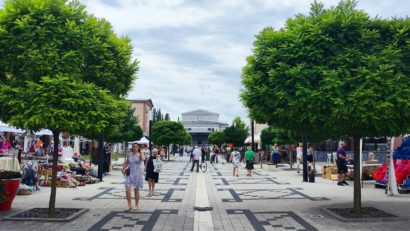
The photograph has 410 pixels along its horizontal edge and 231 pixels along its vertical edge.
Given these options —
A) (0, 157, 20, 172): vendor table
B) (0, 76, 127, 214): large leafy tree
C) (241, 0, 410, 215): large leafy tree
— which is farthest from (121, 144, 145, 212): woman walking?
(0, 157, 20, 172): vendor table

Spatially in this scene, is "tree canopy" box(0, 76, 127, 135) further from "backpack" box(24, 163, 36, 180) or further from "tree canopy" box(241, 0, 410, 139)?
"backpack" box(24, 163, 36, 180)

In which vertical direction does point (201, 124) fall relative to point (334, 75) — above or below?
above

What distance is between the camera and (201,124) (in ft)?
446

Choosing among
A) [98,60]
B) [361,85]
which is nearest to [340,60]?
[361,85]

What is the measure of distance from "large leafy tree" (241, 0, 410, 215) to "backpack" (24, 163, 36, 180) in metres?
8.56

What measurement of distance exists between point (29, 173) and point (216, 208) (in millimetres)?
7317

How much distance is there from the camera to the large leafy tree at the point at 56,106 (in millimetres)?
8578

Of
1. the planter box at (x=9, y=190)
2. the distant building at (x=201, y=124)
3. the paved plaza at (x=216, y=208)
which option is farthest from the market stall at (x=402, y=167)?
the distant building at (x=201, y=124)

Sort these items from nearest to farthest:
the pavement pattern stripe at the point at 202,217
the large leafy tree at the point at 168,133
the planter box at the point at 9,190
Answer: the pavement pattern stripe at the point at 202,217, the planter box at the point at 9,190, the large leafy tree at the point at 168,133

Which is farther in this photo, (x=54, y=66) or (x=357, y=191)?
(x=357, y=191)

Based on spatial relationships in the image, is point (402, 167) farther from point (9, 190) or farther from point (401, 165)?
point (9, 190)

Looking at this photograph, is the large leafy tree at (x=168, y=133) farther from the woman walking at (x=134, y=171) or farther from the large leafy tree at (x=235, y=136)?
the woman walking at (x=134, y=171)

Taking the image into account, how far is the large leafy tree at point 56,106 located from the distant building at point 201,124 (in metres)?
117

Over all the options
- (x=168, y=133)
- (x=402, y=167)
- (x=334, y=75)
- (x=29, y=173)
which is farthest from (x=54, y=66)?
(x=168, y=133)
